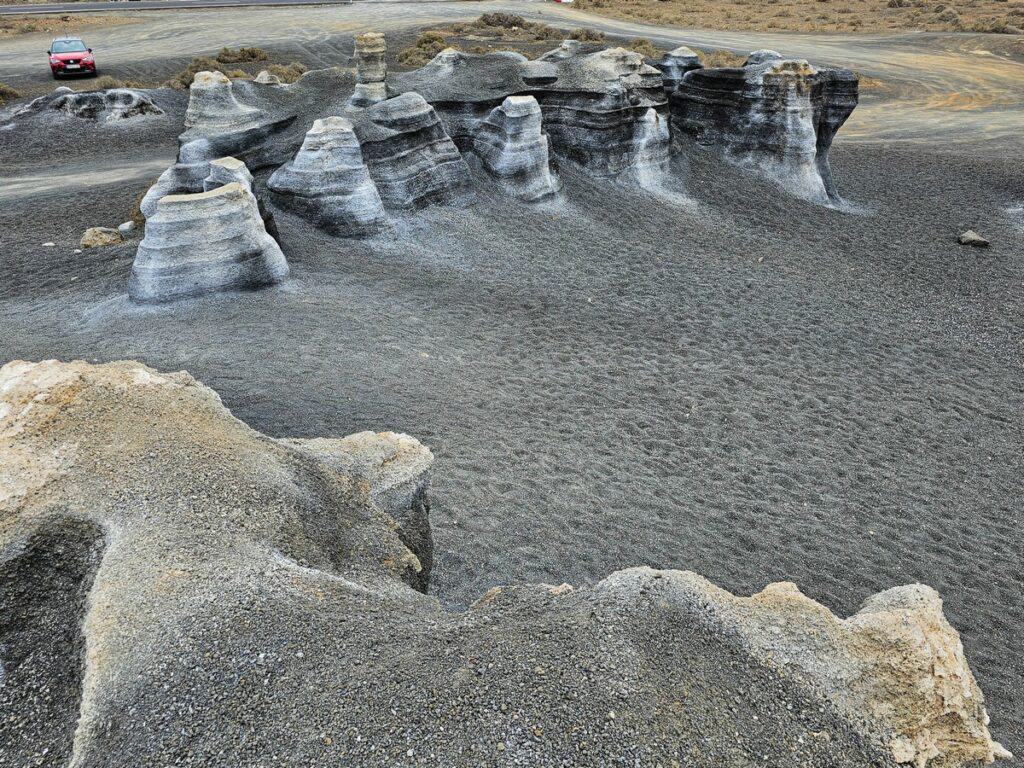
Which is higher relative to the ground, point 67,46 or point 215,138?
point 215,138

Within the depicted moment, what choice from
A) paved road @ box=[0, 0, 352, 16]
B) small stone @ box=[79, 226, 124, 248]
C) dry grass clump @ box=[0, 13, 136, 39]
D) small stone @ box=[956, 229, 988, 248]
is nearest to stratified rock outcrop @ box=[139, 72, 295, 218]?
small stone @ box=[79, 226, 124, 248]

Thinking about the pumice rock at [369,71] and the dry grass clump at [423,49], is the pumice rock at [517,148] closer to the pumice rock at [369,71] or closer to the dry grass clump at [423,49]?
the pumice rock at [369,71]

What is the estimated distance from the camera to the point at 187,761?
2.90 meters

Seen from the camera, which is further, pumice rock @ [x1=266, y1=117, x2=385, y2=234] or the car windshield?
the car windshield

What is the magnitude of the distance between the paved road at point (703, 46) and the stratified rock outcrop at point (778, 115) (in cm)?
646

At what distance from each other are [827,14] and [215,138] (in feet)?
142

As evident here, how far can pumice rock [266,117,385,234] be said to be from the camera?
11539mm

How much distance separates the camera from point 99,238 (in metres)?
12.3

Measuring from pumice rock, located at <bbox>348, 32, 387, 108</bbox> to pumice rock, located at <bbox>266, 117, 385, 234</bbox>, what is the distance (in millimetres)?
1469

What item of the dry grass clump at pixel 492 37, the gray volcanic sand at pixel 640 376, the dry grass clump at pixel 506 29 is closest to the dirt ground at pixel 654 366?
the gray volcanic sand at pixel 640 376

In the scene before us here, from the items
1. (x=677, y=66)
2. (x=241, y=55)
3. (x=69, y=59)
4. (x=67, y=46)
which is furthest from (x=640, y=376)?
(x=241, y=55)

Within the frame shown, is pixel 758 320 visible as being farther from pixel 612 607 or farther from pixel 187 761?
pixel 187 761

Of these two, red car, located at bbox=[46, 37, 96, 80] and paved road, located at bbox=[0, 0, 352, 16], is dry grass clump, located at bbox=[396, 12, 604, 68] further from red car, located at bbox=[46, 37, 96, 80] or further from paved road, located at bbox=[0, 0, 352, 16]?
paved road, located at bbox=[0, 0, 352, 16]

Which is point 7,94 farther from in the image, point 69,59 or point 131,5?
point 131,5
